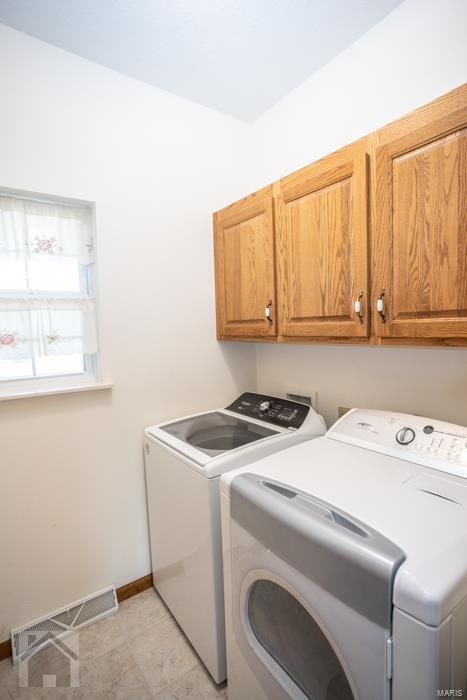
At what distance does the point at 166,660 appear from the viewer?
1433 millimetres

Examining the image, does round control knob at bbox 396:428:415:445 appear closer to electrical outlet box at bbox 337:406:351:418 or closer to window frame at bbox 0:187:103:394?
electrical outlet box at bbox 337:406:351:418

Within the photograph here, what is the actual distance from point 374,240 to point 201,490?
109 cm

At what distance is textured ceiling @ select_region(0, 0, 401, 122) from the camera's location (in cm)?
133

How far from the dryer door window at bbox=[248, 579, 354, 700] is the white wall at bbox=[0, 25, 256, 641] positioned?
3.08 ft

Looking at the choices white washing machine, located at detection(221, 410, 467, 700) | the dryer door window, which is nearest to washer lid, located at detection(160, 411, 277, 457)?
white washing machine, located at detection(221, 410, 467, 700)

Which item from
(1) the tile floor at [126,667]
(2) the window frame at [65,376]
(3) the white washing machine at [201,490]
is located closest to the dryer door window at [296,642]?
(3) the white washing machine at [201,490]

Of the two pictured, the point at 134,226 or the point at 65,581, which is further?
the point at 134,226

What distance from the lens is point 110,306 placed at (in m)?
1.65

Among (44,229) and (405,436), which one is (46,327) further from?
(405,436)

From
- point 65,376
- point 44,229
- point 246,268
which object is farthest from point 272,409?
point 44,229

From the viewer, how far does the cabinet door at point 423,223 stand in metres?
0.96

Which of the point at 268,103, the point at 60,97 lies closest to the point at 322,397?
the point at 268,103

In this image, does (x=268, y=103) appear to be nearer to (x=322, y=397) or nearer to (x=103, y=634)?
(x=322, y=397)

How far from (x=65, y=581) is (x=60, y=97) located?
7.28ft
